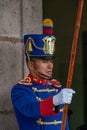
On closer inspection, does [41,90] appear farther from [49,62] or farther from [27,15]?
[27,15]

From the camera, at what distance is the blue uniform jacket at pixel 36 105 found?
3.06m

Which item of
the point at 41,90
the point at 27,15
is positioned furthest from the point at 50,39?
the point at 27,15

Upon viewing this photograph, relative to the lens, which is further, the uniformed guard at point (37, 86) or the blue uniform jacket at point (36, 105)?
the uniformed guard at point (37, 86)

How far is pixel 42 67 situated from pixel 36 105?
296mm

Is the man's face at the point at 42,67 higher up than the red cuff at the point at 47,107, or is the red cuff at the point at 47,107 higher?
the man's face at the point at 42,67

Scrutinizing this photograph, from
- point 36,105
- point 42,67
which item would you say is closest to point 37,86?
point 42,67

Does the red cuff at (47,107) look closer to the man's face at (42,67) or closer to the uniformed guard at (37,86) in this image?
the uniformed guard at (37,86)

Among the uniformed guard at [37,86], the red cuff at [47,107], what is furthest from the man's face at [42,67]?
the red cuff at [47,107]

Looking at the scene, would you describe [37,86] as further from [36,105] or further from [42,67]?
[36,105]

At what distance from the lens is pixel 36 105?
3.07 metres

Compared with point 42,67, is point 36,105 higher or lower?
lower

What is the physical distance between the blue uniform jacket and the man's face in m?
0.04

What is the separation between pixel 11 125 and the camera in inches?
146

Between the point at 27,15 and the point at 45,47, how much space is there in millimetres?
606
